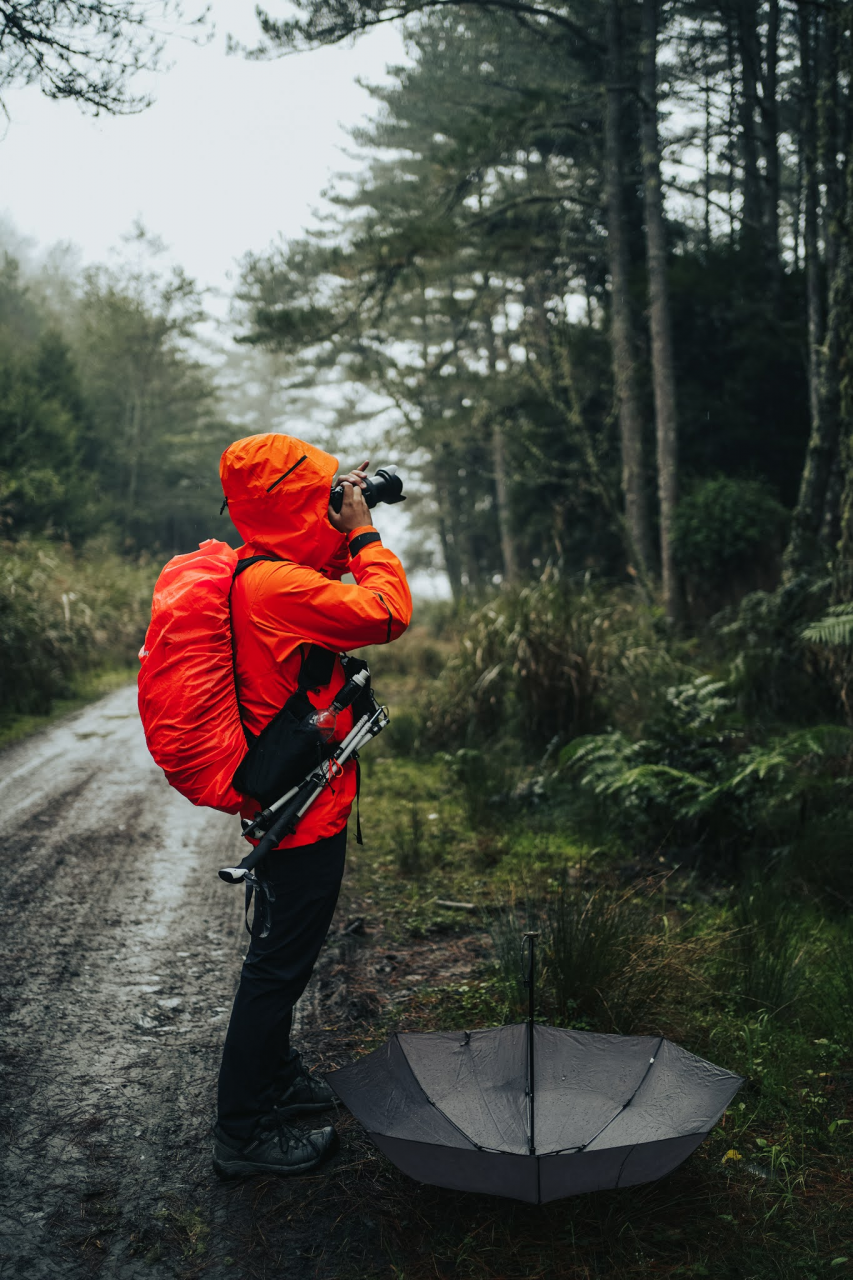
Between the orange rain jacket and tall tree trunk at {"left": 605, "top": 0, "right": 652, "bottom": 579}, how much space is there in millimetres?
10698

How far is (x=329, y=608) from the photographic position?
7.93ft

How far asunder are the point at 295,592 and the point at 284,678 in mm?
259

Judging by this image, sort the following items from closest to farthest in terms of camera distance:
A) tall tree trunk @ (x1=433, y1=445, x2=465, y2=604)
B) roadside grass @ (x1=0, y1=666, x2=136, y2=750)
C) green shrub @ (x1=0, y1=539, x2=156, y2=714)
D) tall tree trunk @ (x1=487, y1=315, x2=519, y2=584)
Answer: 1. roadside grass @ (x1=0, y1=666, x2=136, y2=750)
2. green shrub @ (x1=0, y1=539, x2=156, y2=714)
3. tall tree trunk @ (x1=487, y1=315, x2=519, y2=584)
4. tall tree trunk @ (x1=433, y1=445, x2=465, y2=604)

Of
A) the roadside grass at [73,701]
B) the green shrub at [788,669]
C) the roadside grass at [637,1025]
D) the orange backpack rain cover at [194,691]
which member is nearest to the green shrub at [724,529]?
the green shrub at [788,669]

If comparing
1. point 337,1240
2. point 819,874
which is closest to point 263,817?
point 337,1240

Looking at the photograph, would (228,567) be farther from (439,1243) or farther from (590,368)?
(590,368)

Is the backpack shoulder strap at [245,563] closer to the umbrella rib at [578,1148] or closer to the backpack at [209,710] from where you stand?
the backpack at [209,710]

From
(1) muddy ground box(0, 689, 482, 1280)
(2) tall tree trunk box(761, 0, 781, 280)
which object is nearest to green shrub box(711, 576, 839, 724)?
(1) muddy ground box(0, 689, 482, 1280)

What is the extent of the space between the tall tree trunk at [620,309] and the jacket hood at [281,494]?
1069 centimetres

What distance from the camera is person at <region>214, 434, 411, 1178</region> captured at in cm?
246

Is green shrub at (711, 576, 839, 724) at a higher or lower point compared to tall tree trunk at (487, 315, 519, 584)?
lower

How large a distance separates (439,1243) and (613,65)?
48.6ft

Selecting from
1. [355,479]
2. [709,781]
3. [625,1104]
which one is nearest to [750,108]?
[709,781]

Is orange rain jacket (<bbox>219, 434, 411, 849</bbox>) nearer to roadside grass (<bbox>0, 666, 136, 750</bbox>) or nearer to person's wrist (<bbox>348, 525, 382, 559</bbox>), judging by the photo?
person's wrist (<bbox>348, 525, 382, 559</bbox>)
